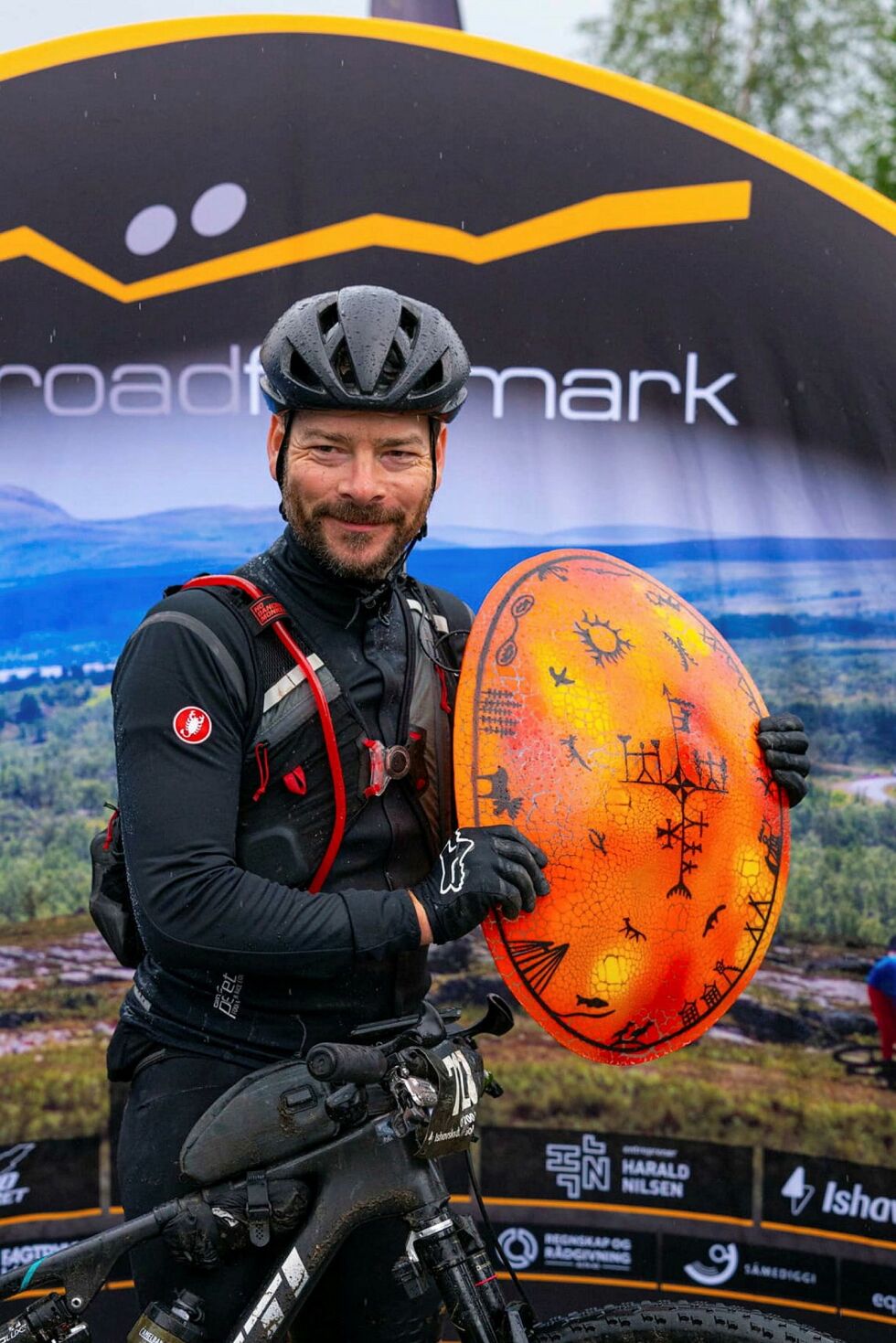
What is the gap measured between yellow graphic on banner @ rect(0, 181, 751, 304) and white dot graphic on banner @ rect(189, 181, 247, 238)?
7cm

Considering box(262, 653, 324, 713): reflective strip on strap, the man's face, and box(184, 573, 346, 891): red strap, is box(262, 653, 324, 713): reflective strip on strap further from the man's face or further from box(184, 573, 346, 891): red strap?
the man's face

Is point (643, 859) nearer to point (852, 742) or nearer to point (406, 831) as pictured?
point (406, 831)

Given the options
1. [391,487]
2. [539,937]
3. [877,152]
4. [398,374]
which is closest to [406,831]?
[539,937]

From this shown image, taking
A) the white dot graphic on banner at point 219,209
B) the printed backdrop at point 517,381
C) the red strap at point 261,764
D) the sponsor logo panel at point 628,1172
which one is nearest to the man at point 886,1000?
the printed backdrop at point 517,381

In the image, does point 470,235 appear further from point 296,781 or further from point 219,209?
point 296,781

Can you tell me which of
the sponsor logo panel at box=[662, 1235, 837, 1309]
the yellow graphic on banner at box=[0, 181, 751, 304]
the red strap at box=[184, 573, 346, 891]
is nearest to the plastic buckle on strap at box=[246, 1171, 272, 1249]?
the red strap at box=[184, 573, 346, 891]

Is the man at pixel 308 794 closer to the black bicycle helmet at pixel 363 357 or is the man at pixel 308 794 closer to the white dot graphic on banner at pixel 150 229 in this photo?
the black bicycle helmet at pixel 363 357

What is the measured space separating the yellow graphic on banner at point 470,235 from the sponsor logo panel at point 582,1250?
8.46ft

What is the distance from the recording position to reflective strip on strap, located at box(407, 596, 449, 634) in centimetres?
246

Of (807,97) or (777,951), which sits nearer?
(777,951)

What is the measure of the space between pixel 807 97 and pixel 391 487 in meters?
17.4

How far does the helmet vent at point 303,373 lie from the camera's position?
85.7 inches

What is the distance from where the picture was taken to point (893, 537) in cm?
372

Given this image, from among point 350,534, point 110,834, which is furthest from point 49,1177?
point 350,534
